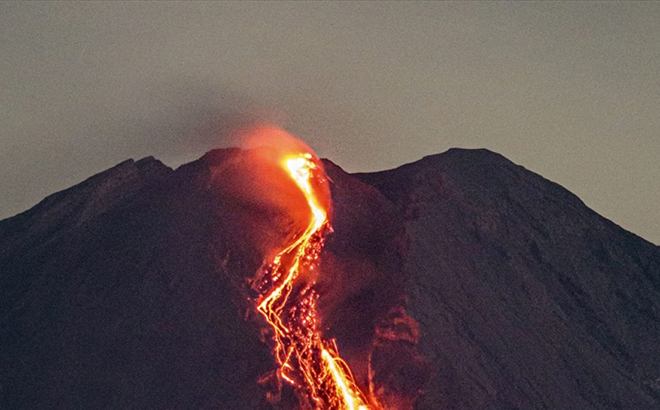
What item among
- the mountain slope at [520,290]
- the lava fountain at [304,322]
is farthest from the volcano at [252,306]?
the lava fountain at [304,322]

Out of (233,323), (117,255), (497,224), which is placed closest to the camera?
(233,323)

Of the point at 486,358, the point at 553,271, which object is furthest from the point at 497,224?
the point at 486,358

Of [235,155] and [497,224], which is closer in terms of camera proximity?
[235,155]

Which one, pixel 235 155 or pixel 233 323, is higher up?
pixel 235 155

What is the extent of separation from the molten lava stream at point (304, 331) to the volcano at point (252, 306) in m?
0.41

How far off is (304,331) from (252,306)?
1.77 meters

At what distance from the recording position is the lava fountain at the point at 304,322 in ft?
210

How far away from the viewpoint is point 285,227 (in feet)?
227

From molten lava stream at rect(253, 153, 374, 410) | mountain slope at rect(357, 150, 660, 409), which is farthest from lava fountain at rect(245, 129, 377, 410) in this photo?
mountain slope at rect(357, 150, 660, 409)

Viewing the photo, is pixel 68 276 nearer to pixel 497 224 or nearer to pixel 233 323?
pixel 233 323

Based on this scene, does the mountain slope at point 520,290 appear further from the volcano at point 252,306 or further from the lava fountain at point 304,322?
the lava fountain at point 304,322

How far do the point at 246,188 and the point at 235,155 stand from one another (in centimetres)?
209

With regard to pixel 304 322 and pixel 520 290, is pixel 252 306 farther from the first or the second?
pixel 520 290

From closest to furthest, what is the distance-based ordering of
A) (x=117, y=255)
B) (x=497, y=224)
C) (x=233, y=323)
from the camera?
(x=233, y=323)
(x=117, y=255)
(x=497, y=224)
